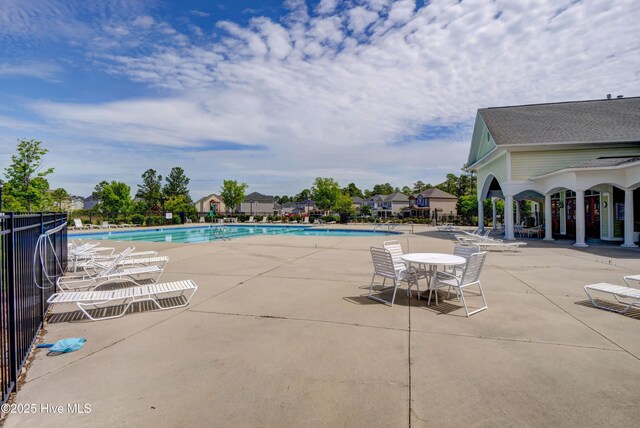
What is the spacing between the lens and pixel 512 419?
2.45m

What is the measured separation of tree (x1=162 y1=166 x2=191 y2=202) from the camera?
63.5 m

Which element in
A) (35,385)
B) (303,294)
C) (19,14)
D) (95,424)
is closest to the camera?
(95,424)

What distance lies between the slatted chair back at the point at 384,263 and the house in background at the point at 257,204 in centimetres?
→ 6682

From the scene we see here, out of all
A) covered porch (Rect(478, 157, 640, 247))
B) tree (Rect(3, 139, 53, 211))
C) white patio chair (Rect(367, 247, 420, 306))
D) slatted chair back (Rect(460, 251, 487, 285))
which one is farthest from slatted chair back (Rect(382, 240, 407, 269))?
tree (Rect(3, 139, 53, 211))

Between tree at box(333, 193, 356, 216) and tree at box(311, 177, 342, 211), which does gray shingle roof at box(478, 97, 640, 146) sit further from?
tree at box(333, 193, 356, 216)

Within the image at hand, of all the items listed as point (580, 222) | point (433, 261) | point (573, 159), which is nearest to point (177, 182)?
point (573, 159)

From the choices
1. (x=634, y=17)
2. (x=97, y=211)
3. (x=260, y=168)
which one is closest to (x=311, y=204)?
(x=260, y=168)

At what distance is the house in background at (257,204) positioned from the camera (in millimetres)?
71625

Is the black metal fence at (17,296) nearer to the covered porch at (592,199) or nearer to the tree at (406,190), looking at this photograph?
the covered porch at (592,199)

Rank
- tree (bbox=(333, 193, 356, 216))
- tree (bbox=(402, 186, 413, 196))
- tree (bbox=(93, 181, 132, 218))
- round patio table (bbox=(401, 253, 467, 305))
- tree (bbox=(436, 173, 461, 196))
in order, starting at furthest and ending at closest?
tree (bbox=(402, 186, 413, 196)) → tree (bbox=(436, 173, 461, 196)) → tree (bbox=(333, 193, 356, 216)) → tree (bbox=(93, 181, 132, 218)) → round patio table (bbox=(401, 253, 467, 305))

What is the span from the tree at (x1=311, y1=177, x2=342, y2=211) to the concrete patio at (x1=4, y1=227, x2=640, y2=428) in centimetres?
4037

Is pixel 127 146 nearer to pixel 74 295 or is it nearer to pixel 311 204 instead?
pixel 74 295

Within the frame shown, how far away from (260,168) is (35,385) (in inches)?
1787

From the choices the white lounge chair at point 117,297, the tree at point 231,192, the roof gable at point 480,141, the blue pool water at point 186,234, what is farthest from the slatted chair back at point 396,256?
the tree at point 231,192
